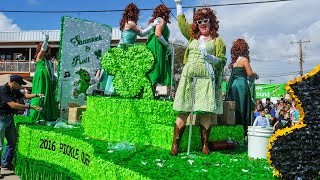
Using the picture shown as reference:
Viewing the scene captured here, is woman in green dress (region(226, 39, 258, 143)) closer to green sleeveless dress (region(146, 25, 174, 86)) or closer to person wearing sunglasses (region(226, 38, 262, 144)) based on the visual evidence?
person wearing sunglasses (region(226, 38, 262, 144))

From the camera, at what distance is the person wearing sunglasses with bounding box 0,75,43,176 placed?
6.10 m

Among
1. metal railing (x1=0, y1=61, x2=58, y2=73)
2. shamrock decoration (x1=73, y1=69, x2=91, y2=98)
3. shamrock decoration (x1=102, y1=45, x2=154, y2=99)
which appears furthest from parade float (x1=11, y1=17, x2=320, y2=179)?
metal railing (x1=0, y1=61, x2=58, y2=73)

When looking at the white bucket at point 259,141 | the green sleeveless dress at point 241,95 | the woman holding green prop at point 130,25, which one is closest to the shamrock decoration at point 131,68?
the woman holding green prop at point 130,25

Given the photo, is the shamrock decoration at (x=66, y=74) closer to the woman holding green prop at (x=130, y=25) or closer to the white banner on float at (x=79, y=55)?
the white banner on float at (x=79, y=55)

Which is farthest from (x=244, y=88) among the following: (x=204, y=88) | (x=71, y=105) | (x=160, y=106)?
(x=71, y=105)

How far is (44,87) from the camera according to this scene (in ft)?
25.7

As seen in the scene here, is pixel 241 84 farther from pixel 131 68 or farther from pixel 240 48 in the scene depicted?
pixel 131 68

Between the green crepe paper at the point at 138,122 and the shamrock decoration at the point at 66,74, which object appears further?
the shamrock decoration at the point at 66,74

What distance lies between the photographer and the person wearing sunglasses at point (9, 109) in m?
6.10

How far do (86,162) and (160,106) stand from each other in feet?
4.01

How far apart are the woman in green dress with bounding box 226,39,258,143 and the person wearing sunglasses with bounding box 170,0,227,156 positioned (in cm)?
170

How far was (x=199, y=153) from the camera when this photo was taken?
450 cm

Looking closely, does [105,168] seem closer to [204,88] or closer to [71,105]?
[204,88]

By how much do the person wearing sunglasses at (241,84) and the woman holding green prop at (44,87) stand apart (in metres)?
3.67
